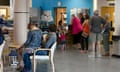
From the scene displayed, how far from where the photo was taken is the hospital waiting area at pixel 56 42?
7223 millimetres

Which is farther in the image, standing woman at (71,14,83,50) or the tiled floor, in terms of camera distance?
standing woman at (71,14,83,50)

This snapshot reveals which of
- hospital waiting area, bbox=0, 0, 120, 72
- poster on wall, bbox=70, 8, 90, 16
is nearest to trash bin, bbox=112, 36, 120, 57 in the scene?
hospital waiting area, bbox=0, 0, 120, 72

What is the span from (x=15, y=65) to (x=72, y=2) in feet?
35.6

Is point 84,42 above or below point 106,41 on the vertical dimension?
below

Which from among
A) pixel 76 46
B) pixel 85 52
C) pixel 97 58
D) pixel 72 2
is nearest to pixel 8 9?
pixel 72 2

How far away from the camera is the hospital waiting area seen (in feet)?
23.7

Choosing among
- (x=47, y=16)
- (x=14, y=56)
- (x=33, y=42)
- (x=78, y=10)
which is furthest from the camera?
(x=78, y=10)

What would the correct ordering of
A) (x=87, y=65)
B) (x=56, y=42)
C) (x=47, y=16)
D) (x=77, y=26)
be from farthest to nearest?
(x=47, y=16) < (x=77, y=26) < (x=87, y=65) < (x=56, y=42)

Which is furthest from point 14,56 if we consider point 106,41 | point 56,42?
point 106,41

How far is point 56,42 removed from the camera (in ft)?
26.5

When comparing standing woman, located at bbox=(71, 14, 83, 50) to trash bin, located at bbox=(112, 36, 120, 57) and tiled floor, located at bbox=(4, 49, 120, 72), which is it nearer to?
trash bin, located at bbox=(112, 36, 120, 57)

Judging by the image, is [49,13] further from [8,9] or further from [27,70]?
[27,70]

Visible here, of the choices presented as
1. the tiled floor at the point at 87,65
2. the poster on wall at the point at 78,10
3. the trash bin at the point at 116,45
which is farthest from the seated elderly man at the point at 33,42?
the poster on wall at the point at 78,10

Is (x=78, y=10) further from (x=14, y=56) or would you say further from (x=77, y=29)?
(x=14, y=56)
